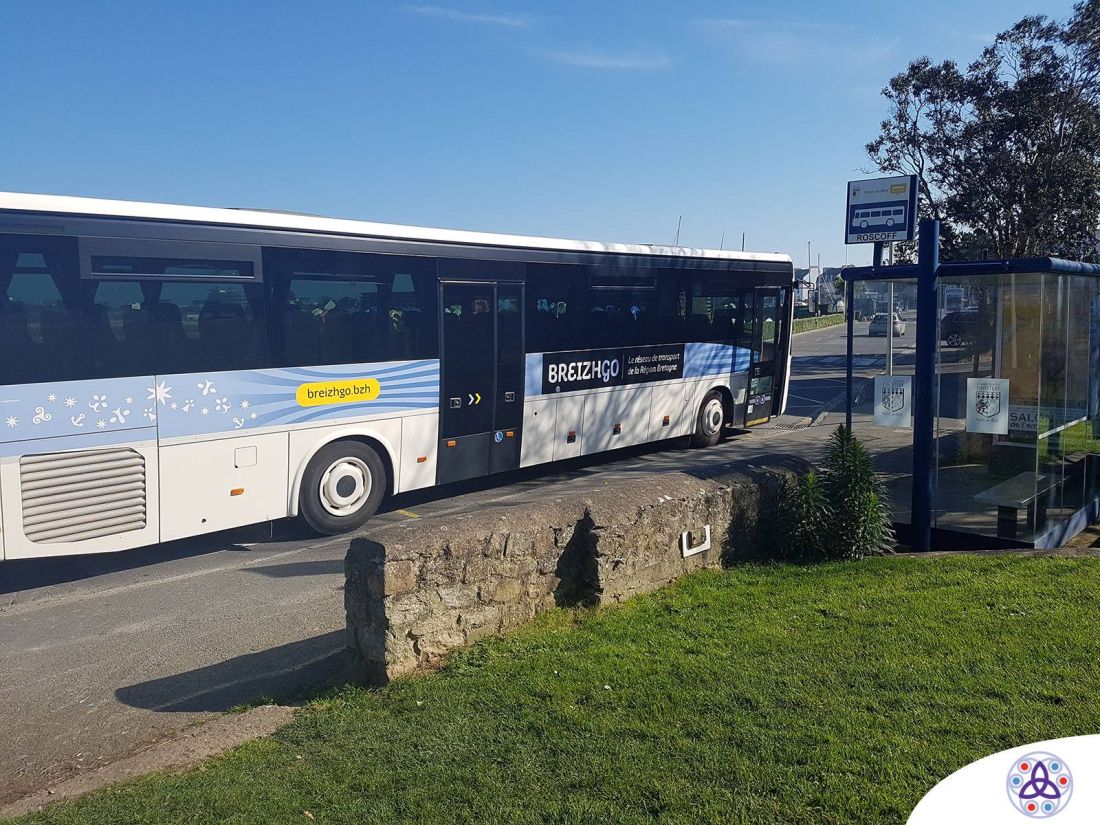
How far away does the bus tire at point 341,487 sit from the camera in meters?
10.1

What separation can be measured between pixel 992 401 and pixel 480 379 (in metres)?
Result: 5.87

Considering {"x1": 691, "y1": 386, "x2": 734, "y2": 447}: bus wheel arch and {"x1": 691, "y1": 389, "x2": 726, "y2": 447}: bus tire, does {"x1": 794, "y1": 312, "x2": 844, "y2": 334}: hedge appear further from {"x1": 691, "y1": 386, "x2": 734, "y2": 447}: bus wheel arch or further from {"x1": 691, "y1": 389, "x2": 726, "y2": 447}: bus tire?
{"x1": 691, "y1": 389, "x2": 726, "y2": 447}: bus tire

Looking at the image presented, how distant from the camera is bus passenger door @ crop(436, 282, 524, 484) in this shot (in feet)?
37.0

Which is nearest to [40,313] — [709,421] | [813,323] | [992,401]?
[992,401]

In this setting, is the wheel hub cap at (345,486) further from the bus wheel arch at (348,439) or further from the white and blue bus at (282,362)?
the bus wheel arch at (348,439)

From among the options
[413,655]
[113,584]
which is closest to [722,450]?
[113,584]

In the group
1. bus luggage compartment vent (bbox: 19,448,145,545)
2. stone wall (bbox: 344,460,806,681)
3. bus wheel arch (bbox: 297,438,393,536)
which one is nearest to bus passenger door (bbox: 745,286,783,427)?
bus wheel arch (bbox: 297,438,393,536)

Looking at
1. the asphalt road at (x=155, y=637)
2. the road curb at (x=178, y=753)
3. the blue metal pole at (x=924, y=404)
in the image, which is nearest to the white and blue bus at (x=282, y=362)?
the asphalt road at (x=155, y=637)

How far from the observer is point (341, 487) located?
10352 mm

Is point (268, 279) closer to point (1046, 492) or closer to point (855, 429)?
point (855, 429)

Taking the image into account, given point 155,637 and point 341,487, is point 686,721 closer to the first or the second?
point 155,637

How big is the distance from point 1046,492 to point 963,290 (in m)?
2.15

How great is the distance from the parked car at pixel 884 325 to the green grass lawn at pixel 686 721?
11.9 feet

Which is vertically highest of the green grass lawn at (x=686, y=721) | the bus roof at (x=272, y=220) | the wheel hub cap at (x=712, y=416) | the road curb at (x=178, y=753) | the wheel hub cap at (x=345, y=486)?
the bus roof at (x=272, y=220)
